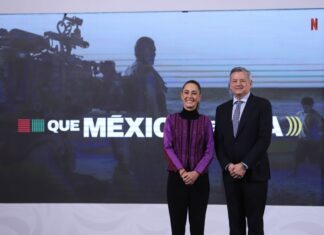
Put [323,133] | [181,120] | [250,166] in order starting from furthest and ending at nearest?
[323,133], [181,120], [250,166]

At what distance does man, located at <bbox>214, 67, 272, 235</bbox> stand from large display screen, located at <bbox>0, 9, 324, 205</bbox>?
1.07 meters

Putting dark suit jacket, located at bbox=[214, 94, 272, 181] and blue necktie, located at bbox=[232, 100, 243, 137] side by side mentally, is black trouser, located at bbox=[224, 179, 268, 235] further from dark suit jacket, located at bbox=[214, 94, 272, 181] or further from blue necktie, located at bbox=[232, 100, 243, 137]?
blue necktie, located at bbox=[232, 100, 243, 137]

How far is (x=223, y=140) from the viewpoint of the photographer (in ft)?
10.9

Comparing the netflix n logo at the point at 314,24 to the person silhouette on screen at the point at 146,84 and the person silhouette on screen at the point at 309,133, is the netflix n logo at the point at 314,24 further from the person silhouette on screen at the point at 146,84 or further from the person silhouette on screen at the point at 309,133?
the person silhouette on screen at the point at 146,84

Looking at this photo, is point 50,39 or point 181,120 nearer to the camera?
point 181,120

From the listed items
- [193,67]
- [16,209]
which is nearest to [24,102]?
[16,209]

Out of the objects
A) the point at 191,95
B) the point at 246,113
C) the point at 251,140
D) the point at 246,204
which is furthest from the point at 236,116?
the point at 246,204

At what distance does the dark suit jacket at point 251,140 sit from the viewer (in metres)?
3.18

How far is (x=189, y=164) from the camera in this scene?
11.0 ft

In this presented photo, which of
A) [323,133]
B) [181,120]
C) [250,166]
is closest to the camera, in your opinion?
[250,166]

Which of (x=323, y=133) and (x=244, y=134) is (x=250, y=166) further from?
(x=323, y=133)

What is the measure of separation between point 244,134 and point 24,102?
82.9 inches

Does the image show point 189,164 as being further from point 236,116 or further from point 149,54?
point 149,54

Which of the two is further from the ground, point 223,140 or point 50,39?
point 50,39
